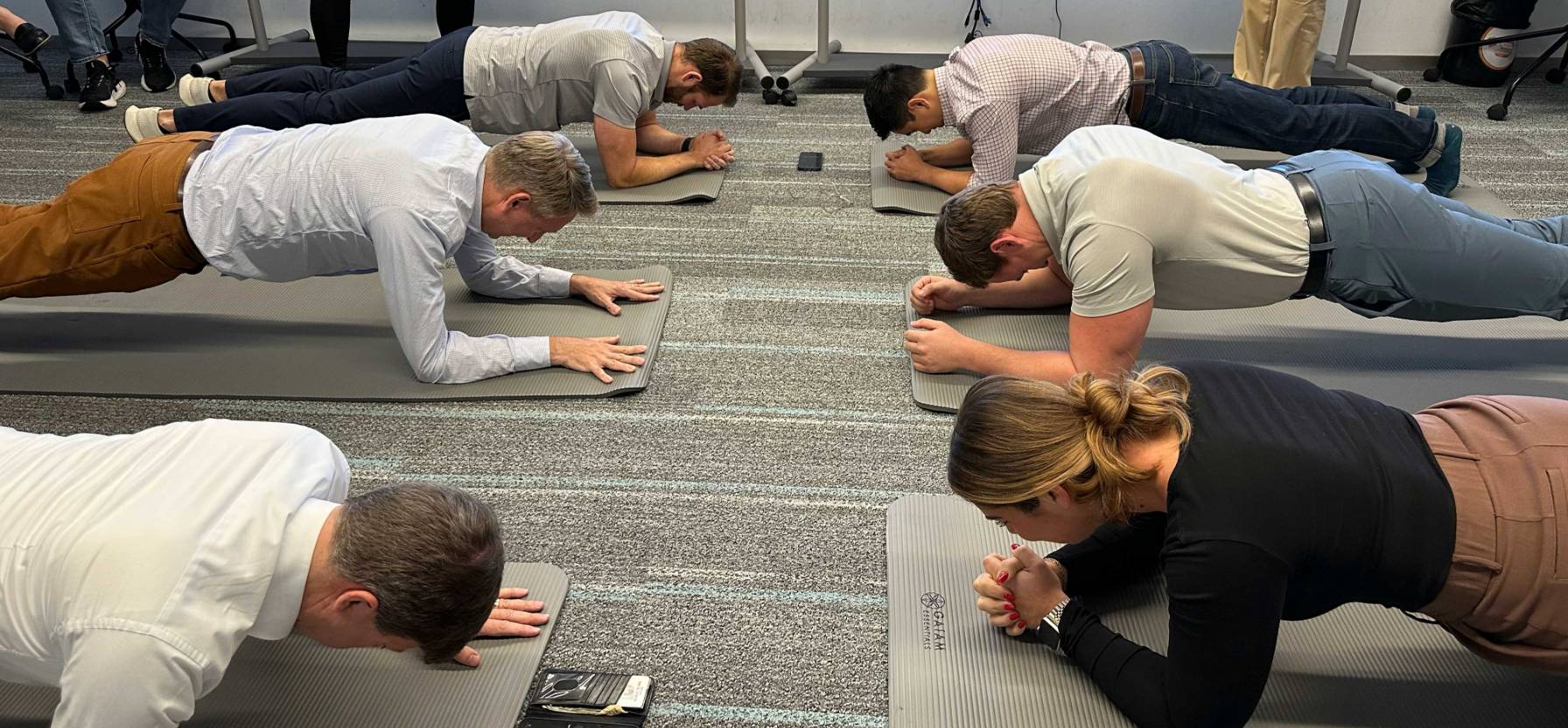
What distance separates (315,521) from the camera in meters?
1.25

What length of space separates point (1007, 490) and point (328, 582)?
80 centimetres

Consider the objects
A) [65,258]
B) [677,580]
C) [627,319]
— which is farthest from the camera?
[627,319]

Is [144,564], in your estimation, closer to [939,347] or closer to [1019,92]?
[939,347]

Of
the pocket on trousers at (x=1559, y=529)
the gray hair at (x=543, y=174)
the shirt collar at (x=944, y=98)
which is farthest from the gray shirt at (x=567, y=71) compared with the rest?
the pocket on trousers at (x=1559, y=529)

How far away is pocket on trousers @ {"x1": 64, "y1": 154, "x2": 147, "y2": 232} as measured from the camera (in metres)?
2.09

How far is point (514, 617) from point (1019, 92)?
6.33ft

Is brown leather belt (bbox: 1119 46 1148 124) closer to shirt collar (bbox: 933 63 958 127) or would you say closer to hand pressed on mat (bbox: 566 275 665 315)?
shirt collar (bbox: 933 63 958 127)

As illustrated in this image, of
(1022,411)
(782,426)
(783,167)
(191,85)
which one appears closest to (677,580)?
(782,426)

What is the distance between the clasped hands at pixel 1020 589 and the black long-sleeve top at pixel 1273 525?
0.25 metres

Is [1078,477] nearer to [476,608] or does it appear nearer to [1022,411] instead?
[1022,411]

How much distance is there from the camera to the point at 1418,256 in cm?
203

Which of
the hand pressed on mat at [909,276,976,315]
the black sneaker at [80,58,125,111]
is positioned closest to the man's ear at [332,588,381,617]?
the hand pressed on mat at [909,276,976,315]

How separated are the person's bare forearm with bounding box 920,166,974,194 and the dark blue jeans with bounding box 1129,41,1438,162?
1.76ft

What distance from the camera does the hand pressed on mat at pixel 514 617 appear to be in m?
1.63
